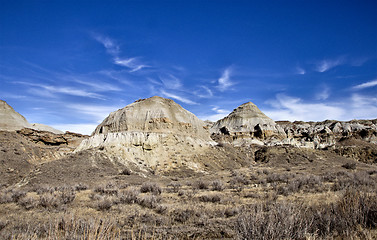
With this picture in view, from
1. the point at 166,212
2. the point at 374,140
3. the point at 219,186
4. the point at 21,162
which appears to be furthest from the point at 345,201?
the point at 374,140

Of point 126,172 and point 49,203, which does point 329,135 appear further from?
point 49,203

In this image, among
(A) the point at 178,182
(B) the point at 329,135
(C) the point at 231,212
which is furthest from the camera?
(B) the point at 329,135

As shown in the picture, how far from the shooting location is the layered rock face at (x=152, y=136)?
2603 centimetres

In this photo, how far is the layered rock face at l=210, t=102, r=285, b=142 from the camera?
167 feet

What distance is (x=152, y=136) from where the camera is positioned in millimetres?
28906

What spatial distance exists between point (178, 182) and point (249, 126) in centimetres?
4140

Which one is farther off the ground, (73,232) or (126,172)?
(73,232)

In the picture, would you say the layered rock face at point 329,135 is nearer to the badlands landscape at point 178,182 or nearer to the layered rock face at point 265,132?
the layered rock face at point 265,132

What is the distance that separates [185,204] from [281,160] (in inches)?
1170

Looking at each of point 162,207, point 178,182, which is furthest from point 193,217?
point 178,182

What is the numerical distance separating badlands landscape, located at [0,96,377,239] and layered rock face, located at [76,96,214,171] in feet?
0.47

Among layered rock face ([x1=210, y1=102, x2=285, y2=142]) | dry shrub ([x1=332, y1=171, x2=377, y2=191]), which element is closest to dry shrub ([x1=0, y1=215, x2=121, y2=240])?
dry shrub ([x1=332, y1=171, x2=377, y2=191])

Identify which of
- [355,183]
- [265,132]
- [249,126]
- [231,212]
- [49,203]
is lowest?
[49,203]

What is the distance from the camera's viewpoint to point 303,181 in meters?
12.7
